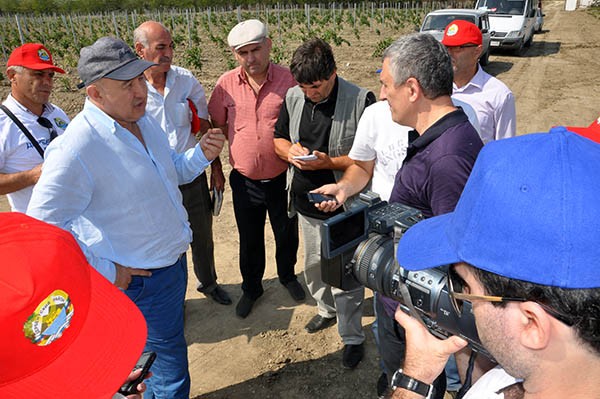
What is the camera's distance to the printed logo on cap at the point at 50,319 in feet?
3.06

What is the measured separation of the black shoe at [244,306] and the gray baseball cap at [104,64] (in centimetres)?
205

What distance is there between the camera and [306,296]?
12.0 feet

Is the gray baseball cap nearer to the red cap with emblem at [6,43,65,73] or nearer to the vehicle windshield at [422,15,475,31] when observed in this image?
the red cap with emblem at [6,43,65,73]

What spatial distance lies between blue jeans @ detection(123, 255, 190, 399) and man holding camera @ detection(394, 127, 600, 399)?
1.59 meters

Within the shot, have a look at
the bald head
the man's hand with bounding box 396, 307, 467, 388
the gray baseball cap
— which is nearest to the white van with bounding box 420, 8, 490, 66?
the bald head

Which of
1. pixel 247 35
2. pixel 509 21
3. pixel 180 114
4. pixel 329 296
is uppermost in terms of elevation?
pixel 247 35

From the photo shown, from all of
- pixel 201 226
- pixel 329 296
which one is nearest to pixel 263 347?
pixel 329 296

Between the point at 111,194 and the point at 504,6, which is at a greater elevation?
the point at 504,6

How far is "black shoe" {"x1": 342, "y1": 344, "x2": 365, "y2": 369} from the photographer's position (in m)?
2.91

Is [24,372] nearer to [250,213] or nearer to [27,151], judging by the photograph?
[27,151]

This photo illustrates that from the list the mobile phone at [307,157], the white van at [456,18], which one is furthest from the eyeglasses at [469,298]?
the white van at [456,18]

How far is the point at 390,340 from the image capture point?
2188 millimetres

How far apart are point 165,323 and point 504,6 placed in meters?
14.6

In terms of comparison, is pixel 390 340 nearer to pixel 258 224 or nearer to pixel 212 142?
pixel 212 142
